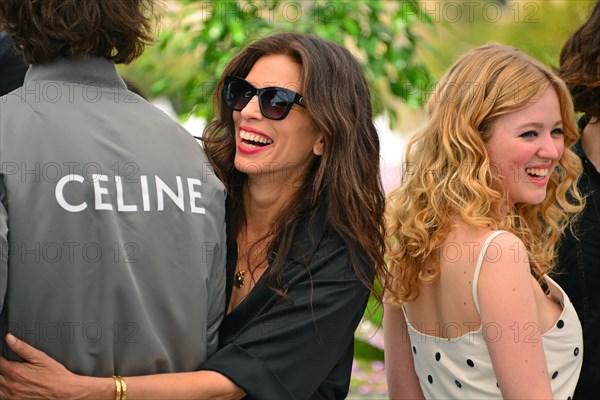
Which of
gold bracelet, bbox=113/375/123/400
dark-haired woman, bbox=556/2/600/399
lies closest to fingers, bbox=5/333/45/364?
gold bracelet, bbox=113/375/123/400

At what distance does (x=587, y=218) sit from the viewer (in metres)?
2.95

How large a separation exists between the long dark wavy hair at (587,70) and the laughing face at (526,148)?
1.69ft

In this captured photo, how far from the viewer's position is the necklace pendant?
252cm

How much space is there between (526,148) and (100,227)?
44.6 inches

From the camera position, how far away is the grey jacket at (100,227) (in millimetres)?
1995

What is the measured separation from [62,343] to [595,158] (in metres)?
1.82

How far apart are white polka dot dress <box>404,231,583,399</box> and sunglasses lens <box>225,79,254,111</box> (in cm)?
74

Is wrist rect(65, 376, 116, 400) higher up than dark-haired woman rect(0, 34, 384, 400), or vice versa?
dark-haired woman rect(0, 34, 384, 400)

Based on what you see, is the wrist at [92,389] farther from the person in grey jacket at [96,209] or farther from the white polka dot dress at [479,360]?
the white polka dot dress at [479,360]

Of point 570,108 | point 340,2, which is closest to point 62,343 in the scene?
point 570,108

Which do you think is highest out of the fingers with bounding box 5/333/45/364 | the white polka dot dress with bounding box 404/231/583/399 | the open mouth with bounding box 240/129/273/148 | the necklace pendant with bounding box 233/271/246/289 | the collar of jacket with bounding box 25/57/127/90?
the collar of jacket with bounding box 25/57/127/90

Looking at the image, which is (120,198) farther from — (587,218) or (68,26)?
(587,218)

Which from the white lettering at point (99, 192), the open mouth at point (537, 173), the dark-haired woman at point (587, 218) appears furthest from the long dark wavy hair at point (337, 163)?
the dark-haired woman at point (587, 218)

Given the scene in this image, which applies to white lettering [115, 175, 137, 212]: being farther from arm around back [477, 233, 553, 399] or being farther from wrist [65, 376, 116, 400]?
arm around back [477, 233, 553, 399]
